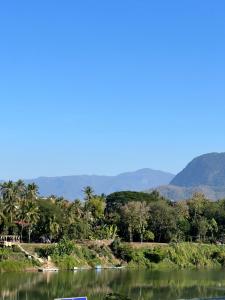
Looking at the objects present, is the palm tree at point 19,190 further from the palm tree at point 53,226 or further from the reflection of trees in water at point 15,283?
the reflection of trees in water at point 15,283

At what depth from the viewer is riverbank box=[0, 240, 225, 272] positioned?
86.7m

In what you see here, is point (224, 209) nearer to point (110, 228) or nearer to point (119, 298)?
point (110, 228)

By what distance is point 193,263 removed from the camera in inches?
4146

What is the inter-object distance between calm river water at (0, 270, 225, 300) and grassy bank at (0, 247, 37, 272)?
3.92m

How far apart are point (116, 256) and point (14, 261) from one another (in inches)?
799

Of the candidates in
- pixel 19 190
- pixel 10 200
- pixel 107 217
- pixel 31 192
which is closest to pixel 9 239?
pixel 10 200

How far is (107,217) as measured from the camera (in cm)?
11362

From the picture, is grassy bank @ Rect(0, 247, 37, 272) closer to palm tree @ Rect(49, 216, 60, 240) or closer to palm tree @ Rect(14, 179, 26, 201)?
palm tree @ Rect(49, 216, 60, 240)

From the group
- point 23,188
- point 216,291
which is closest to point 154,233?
point 23,188

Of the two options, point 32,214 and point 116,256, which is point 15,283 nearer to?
point 32,214

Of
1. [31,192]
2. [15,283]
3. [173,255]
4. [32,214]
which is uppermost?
[31,192]

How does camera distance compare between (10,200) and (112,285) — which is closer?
(112,285)

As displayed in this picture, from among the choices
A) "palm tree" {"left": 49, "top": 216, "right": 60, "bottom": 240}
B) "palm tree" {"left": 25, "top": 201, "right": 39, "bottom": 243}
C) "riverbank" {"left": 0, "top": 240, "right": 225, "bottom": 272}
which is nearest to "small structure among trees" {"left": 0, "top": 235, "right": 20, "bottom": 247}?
"riverbank" {"left": 0, "top": 240, "right": 225, "bottom": 272}

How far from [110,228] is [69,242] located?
548 inches
